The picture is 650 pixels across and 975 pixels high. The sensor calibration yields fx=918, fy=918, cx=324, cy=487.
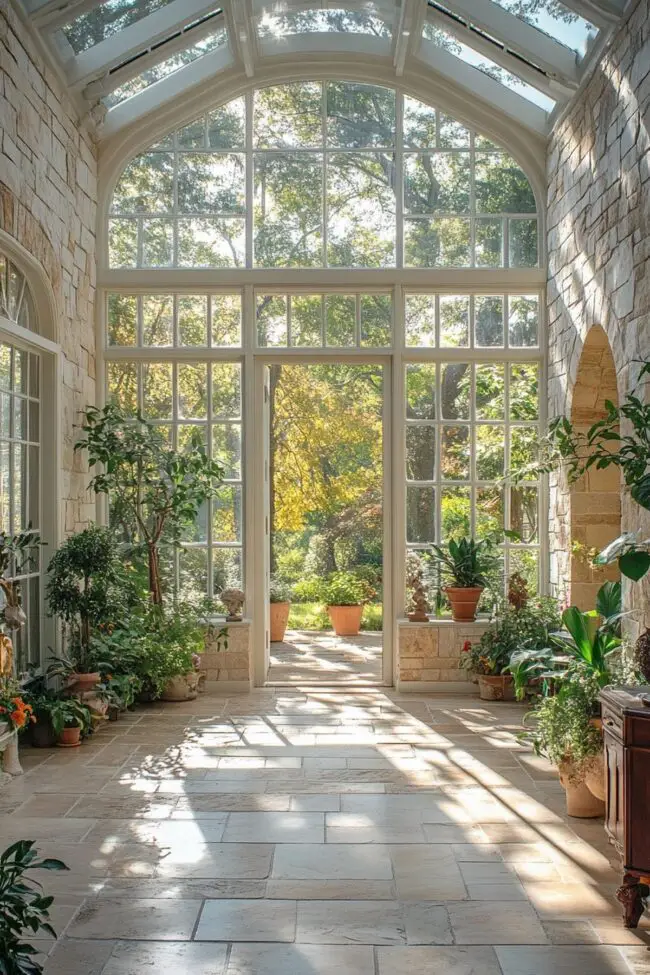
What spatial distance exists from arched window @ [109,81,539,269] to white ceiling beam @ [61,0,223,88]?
110 centimetres

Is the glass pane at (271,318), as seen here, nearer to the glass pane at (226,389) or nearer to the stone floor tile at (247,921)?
the glass pane at (226,389)

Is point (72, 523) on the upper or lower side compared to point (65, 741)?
upper

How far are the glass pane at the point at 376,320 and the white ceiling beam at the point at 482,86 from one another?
1.68 m

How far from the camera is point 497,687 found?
6859mm

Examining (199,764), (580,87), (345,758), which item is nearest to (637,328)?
(580,87)

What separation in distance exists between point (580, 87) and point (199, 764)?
4990 millimetres

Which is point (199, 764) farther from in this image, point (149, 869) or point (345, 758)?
point (149, 869)

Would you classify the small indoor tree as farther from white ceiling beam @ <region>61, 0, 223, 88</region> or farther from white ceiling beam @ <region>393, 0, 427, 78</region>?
white ceiling beam @ <region>393, 0, 427, 78</region>

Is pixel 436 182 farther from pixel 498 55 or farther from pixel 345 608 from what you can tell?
pixel 345 608

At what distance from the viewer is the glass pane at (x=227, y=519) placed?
24.1 feet

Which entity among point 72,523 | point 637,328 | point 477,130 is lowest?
point 72,523

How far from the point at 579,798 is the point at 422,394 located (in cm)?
382

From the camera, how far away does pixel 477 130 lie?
7.35m

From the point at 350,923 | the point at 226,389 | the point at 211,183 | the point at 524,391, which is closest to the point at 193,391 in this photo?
the point at 226,389
